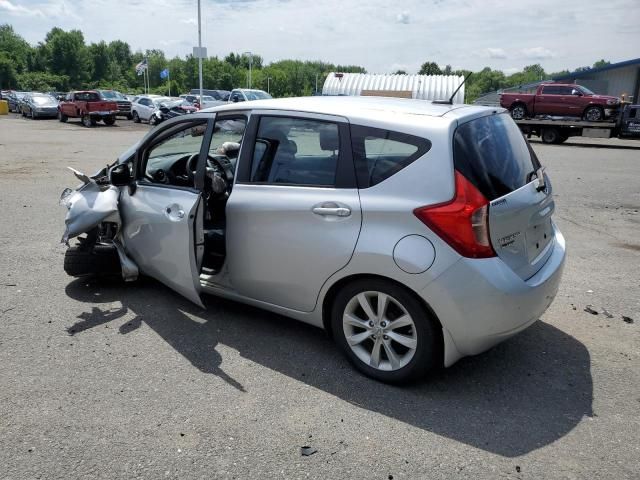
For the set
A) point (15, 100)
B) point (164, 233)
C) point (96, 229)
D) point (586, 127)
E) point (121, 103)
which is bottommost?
point (15, 100)

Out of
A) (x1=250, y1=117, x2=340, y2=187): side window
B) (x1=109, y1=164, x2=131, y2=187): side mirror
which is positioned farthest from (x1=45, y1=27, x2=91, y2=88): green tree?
(x1=250, y1=117, x2=340, y2=187): side window

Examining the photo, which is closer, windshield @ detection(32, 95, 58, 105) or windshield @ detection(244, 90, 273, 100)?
windshield @ detection(244, 90, 273, 100)

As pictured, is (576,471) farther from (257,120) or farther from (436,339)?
(257,120)

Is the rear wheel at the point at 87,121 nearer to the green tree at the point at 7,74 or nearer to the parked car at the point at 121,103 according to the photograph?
the parked car at the point at 121,103

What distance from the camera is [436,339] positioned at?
321cm

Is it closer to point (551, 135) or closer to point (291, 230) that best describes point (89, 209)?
point (291, 230)

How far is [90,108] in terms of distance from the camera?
28516mm

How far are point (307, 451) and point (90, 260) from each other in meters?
2.99

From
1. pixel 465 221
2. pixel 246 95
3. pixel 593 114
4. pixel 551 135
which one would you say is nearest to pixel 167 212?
pixel 465 221

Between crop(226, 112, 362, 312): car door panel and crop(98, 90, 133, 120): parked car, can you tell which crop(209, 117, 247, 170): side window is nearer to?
crop(226, 112, 362, 312): car door panel

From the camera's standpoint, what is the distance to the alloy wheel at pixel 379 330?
3.29m

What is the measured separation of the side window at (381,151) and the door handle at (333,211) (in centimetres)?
18

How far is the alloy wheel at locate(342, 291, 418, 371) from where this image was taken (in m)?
3.29

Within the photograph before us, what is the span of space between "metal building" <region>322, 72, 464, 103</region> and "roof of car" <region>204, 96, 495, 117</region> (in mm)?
21478
